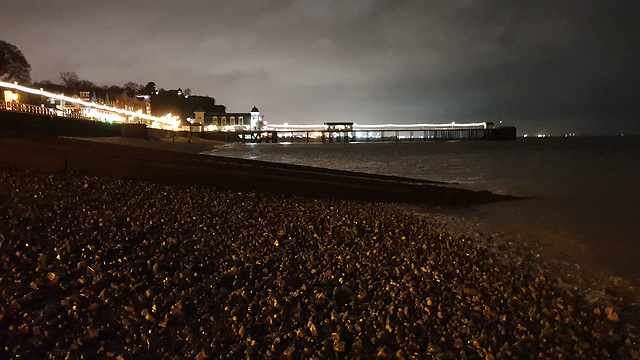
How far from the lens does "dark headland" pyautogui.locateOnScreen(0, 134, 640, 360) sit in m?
3.13

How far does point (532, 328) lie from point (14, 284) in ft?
15.5

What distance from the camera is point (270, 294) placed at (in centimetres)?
387

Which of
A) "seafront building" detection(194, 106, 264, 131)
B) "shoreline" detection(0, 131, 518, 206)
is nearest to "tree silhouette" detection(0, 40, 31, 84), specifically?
"seafront building" detection(194, 106, 264, 131)

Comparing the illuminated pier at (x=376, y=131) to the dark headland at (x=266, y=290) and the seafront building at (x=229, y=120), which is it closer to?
the seafront building at (x=229, y=120)

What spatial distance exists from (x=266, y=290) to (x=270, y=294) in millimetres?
122

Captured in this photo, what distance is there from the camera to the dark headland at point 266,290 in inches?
123

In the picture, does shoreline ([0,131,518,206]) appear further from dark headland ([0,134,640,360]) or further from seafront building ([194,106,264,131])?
seafront building ([194,106,264,131])

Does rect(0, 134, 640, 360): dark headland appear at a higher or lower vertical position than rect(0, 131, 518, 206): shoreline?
lower

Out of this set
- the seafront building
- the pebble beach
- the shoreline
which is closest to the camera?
the pebble beach

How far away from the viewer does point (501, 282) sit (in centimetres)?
448

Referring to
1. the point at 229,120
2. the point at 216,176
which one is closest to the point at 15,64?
the point at 229,120

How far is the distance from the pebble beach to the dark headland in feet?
0.05

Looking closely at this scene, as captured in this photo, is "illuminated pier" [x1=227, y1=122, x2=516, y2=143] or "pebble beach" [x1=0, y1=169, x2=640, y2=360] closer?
"pebble beach" [x1=0, y1=169, x2=640, y2=360]

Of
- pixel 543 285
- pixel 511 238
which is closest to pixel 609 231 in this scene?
pixel 511 238
